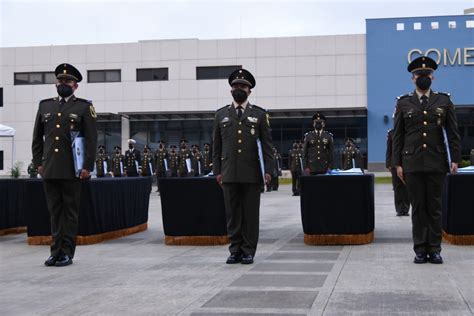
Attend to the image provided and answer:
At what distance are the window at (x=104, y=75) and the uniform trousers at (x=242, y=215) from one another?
129 ft

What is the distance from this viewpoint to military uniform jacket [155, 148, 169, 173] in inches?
989

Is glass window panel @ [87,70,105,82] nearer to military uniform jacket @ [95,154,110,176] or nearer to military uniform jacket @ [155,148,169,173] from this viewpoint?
military uniform jacket @ [95,154,110,176]

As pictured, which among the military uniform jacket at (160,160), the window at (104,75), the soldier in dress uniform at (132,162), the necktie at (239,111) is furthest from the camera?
the window at (104,75)

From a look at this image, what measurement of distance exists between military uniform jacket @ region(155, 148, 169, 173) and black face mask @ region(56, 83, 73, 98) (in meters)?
17.5

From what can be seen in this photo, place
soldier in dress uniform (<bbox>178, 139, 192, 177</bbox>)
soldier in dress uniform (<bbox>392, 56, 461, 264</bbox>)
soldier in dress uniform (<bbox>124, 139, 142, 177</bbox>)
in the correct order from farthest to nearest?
soldier in dress uniform (<bbox>178, 139, 192, 177</bbox>)
soldier in dress uniform (<bbox>124, 139, 142, 177</bbox>)
soldier in dress uniform (<bbox>392, 56, 461, 264</bbox>)

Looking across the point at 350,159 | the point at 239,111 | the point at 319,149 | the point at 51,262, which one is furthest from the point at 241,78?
the point at 350,159

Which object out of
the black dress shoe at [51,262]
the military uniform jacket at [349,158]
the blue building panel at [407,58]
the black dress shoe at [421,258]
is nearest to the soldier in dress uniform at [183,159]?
the military uniform jacket at [349,158]

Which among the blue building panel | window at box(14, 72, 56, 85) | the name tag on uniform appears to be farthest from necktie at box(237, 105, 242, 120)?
window at box(14, 72, 56, 85)

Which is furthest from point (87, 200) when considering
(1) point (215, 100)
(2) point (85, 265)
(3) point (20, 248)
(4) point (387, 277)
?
(1) point (215, 100)

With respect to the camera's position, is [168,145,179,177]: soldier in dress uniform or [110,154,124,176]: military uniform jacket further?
[168,145,179,177]: soldier in dress uniform

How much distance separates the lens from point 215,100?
44281 mm

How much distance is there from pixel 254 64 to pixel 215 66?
9.20ft

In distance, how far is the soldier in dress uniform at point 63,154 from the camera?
7.27 meters

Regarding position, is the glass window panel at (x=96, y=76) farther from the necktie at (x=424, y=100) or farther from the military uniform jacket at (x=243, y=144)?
the necktie at (x=424, y=100)
